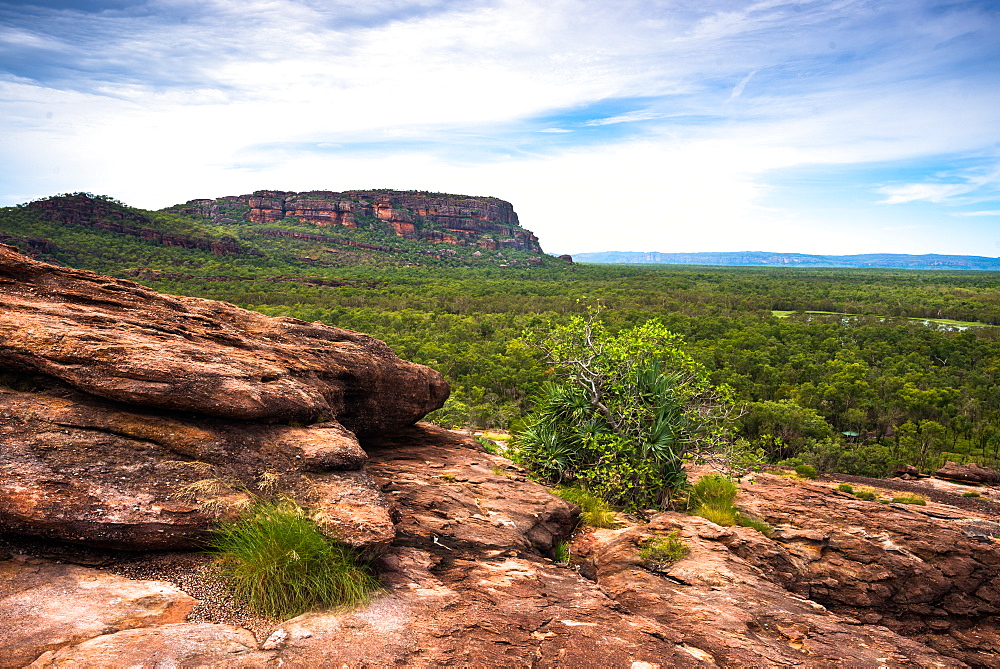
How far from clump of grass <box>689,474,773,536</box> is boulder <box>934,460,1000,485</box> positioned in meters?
17.2

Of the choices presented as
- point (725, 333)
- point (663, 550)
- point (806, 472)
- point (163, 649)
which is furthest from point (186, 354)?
point (725, 333)

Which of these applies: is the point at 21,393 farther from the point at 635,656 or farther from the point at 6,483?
the point at 635,656

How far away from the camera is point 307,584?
491cm

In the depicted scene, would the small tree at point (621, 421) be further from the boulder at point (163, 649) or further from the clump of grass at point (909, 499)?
the boulder at point (163, 649)

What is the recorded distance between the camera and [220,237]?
5059 inches

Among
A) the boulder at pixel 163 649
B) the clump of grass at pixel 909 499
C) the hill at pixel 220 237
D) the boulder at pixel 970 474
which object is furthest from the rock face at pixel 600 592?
the hill at pixel 220 237

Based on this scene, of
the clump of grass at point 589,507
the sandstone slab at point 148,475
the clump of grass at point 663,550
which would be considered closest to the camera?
the sandstone slab at point 148,475

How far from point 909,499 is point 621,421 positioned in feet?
37.6

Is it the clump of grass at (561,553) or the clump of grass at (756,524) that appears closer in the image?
the clump of grass at (561,553)

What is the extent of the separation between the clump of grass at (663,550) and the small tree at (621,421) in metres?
2.29

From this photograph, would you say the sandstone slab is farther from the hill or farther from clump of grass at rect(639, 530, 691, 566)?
the hill

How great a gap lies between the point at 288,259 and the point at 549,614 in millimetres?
144575

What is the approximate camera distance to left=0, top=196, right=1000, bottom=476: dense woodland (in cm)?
3647

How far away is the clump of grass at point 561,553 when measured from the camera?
8.28 m
